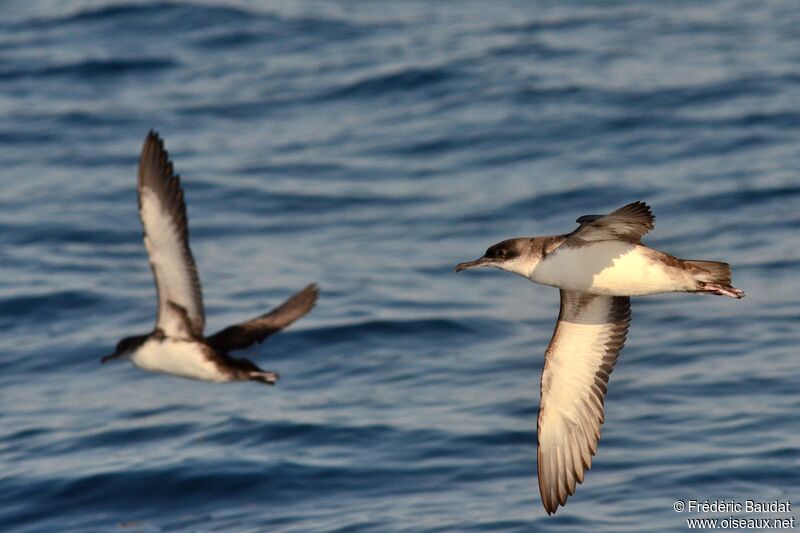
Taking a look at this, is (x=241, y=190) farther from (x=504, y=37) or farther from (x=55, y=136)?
(x=504, y=37)

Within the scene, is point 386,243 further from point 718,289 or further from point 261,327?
point 718,289

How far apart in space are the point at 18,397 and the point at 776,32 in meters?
12.7

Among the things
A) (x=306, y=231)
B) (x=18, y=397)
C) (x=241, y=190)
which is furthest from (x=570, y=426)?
(x=241, y=190)

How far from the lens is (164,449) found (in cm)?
1281

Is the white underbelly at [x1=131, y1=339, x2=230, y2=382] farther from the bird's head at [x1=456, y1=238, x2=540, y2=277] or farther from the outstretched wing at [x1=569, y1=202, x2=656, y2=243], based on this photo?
the outstretched wing at [x1=569, y1=202, x2=656, y2=243]

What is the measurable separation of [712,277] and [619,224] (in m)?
0.66

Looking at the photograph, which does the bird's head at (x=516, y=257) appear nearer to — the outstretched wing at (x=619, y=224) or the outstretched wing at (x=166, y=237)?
the outstretched wing at (x=619, y=224)

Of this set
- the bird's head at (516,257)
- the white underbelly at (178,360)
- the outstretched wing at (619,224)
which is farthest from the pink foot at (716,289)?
the white underbelly at (178,360)

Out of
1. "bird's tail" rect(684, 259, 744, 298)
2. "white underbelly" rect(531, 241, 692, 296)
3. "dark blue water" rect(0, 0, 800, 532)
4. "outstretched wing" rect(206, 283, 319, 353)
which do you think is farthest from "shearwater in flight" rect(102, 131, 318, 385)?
"bird's tail" rect(684, 259, 744, 298)

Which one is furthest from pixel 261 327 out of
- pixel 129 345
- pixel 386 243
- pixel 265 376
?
pixel 386 243

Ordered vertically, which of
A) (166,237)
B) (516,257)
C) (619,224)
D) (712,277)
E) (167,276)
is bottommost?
(167,276)

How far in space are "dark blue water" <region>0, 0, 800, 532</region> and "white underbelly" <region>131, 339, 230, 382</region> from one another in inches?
58.9

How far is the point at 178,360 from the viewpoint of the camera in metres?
11.0

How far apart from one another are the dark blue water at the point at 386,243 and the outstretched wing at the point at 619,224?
11.1ft
